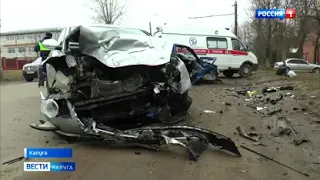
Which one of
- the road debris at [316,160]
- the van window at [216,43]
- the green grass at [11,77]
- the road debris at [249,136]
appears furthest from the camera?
the green grass at [11,77]

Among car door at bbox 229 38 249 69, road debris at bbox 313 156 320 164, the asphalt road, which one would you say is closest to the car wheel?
car door at bbox 229 38 249 69

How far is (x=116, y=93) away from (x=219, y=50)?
42.3 feet

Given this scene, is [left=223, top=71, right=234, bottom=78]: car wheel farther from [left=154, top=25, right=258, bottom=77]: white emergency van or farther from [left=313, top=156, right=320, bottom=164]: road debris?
[left=313, top=156, right=320, bottom=164]: road debris

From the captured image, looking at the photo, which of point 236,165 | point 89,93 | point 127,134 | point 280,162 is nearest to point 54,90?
point 89,93

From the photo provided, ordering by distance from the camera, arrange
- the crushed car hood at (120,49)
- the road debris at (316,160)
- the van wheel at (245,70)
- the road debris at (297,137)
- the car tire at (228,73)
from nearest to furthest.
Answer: the road debris at (316,160)
the road debris at (297,137)
the crushed car hood at (120,49)
the van wheel at (245,70)
the car tire at (228,73)

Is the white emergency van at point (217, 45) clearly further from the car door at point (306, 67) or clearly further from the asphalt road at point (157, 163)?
the car door at point (306, 67)

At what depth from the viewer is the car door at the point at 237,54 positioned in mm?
18625

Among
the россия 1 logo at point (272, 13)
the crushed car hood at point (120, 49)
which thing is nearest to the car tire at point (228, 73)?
the россия 1 logo at point (272, 13)

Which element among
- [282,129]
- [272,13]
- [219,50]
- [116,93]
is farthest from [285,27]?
[116,93]

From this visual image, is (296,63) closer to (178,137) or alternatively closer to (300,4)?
(300,4)

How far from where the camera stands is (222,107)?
8.97m

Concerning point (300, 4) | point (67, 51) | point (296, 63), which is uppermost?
point (300, 4)

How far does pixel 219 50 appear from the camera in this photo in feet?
59.8

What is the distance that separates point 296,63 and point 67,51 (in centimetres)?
2979
